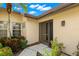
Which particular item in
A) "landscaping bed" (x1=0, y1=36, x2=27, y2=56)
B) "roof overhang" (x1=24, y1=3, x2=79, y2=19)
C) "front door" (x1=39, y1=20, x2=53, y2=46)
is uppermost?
"roof overhang" (x1=24, y1=3, x2=79, y2=19)

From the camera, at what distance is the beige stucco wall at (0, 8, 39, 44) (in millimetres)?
10434

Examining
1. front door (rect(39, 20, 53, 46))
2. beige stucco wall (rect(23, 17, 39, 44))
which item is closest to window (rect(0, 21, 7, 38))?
beige stucco wall (rect(23, 17, 39, 44))

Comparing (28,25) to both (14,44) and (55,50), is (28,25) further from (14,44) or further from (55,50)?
(55,50)

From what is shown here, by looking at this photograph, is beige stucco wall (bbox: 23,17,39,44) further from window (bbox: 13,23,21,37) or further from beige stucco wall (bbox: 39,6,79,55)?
beige stucco wall (bbox: 39,6,79,55)

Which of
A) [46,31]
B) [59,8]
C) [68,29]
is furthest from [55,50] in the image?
[46,31]

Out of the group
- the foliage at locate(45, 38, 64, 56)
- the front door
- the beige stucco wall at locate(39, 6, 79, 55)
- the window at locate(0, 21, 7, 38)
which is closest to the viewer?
the foliage at locate(45, 38, 64, 56)

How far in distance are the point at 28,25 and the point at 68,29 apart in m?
4.06

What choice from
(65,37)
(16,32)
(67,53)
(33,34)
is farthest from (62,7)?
(16,32)

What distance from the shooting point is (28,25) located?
432 inches

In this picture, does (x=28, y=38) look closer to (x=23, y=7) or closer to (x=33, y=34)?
(x=33, y=34)

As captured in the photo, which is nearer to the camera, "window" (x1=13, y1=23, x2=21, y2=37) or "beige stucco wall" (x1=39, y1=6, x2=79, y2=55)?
"beige stucco wall" (x1=39, y1=6, x2=79, y2=55)

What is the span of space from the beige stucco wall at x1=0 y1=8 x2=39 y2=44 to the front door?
0.40 meters

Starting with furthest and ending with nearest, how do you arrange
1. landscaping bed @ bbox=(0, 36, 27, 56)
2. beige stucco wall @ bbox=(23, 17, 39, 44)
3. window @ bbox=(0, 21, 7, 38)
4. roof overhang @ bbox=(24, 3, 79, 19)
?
beige stucco wall @ bbox=(23, 17, 39, 44), window @ bbox=(0, 21, 7, 38), landscaping bed @ bbox=(0, 36, 27, 56), roof overhang @ bbox=(24, 3, 79, 19)

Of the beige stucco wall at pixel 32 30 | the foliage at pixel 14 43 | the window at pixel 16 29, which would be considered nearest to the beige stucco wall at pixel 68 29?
the beige stucco wall at pixel 32 30
